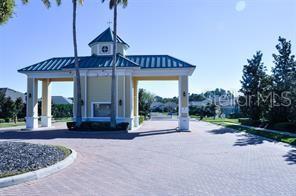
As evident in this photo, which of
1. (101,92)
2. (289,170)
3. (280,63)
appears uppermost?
(280,63)

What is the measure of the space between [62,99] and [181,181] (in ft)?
238

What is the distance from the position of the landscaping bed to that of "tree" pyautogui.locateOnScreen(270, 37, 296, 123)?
71.8 ft

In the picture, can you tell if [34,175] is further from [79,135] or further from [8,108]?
[8,108]

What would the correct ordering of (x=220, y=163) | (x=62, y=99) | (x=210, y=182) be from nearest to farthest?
(x=210, y=182), (x=220, y=163), (x=62, y=99)

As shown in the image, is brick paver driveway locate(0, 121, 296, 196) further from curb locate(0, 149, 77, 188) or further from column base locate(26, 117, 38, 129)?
column base locate(26, 117, 38, 129)

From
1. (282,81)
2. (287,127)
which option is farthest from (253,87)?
(287,127)

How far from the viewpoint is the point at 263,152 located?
1456cm

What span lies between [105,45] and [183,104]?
9.01 metres

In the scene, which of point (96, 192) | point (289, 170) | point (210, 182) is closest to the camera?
point (96, 192)

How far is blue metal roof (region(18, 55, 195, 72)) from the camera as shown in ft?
90.4

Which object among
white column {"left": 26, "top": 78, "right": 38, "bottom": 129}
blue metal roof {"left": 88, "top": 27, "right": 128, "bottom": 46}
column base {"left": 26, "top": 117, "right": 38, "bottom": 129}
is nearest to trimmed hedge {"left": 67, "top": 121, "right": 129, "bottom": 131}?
column base {"left": 26, "top": 117, "right": 38, "bottom": 129}

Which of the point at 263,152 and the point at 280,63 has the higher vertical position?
the point at 280,63

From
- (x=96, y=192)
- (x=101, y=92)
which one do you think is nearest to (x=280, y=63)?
(x=101, y=92)

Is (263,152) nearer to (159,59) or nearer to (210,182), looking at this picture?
(210,182)
